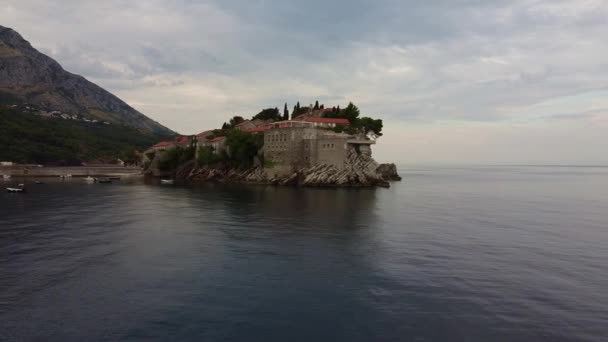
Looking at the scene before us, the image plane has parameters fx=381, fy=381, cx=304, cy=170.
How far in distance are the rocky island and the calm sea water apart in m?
40.4

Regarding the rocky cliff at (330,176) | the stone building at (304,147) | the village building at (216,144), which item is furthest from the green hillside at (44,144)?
the stone building at (304,147)

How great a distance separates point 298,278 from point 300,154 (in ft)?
211

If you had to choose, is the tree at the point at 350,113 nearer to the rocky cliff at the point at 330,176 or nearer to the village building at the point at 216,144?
the rocky cliff at the point at 330,176

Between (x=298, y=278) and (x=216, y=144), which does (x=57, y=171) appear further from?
(x=298, y=278)

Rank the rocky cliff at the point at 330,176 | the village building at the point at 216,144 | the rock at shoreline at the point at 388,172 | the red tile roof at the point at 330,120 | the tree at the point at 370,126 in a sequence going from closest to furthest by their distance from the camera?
the rocky cliff at the point at 330,176, the red tile roof at the point at 330,120, the tree at the point at 370,126, the village building at the point at 216,144, the rock at shoreline at the point at 388,172

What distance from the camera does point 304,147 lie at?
84.8 meters

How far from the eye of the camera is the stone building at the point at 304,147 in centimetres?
8212

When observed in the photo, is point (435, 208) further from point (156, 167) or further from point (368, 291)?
point (156, 167)

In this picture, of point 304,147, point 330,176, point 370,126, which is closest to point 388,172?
point 370,126

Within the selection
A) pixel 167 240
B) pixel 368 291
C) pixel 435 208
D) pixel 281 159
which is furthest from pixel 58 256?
pixel 281 159

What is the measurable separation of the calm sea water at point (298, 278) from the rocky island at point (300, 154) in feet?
133

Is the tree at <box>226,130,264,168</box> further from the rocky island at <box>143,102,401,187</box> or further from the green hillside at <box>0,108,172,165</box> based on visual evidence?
the green hillside at <box>0,108,172,165</box>

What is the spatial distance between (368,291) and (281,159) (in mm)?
68764

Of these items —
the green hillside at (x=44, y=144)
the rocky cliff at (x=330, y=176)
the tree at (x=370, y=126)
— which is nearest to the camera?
the rocky cliff at (x=330, y=176)
